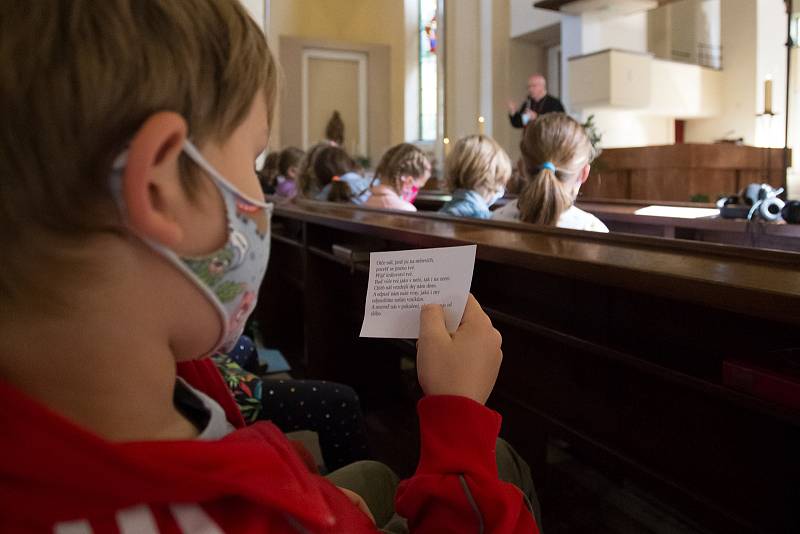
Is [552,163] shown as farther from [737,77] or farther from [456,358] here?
[737,77]

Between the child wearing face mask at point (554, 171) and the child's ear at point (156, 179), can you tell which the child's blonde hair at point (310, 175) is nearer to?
the child wearing face mask at point (554, 171)

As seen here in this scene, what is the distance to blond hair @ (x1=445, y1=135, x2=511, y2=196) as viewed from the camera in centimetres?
331

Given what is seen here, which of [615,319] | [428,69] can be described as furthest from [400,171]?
[428,69]

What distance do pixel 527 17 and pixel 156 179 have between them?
32.3 ft

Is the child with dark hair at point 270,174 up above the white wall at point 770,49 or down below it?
below

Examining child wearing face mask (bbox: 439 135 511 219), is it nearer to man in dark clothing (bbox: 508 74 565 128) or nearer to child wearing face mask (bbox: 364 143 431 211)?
child wearing face mask (bbox: 364 143 431 211)

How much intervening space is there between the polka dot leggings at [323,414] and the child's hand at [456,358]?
117 centimetres

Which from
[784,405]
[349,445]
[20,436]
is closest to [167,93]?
[20,436]

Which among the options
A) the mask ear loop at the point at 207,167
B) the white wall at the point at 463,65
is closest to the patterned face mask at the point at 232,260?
the mask ear loop at the point at 207,167

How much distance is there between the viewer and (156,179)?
571 millimetres

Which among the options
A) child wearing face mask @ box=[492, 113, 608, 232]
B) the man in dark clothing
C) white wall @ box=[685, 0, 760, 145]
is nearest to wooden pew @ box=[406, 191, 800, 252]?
child wearing face mask @ box=[492, 113, 608, 232]

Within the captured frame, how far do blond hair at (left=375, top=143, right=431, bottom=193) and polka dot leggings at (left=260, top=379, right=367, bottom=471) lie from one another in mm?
2282

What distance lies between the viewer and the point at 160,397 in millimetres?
632

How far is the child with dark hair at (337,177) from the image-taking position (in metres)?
4.46
